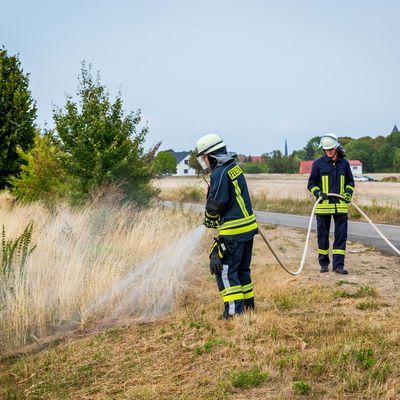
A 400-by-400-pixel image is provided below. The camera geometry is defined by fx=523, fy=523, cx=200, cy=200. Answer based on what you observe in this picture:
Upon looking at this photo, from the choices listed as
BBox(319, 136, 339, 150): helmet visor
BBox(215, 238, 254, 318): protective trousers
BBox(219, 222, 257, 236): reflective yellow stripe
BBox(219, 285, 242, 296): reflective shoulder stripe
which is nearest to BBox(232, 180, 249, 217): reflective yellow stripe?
BBox(219, 222, 257, 236): reflective yellow stripe

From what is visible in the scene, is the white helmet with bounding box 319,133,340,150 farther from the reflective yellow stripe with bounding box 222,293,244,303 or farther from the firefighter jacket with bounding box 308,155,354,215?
the reflective yellow stripe with bounding box 222,293,244,303

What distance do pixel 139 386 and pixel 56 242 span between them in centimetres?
426

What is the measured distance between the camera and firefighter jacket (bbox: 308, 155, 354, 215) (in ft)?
25.7

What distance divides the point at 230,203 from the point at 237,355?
1674 millimetres

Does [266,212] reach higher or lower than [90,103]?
lower

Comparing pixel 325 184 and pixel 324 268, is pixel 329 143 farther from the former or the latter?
pixel 324 268

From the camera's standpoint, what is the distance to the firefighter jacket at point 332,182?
7.84 m

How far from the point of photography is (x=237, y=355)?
14.0 ft

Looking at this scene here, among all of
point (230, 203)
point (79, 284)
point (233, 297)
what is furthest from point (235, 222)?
point (79, 284)

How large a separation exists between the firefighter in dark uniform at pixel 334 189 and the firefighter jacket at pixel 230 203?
2760 mm

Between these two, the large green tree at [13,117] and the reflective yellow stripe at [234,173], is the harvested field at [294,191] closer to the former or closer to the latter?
the large green tree at [13,117]

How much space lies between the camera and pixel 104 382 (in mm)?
4098

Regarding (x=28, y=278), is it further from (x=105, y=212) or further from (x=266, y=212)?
(x=266, y=212)

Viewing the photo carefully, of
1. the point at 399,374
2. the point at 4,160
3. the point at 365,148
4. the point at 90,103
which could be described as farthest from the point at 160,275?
the point at 365,148
